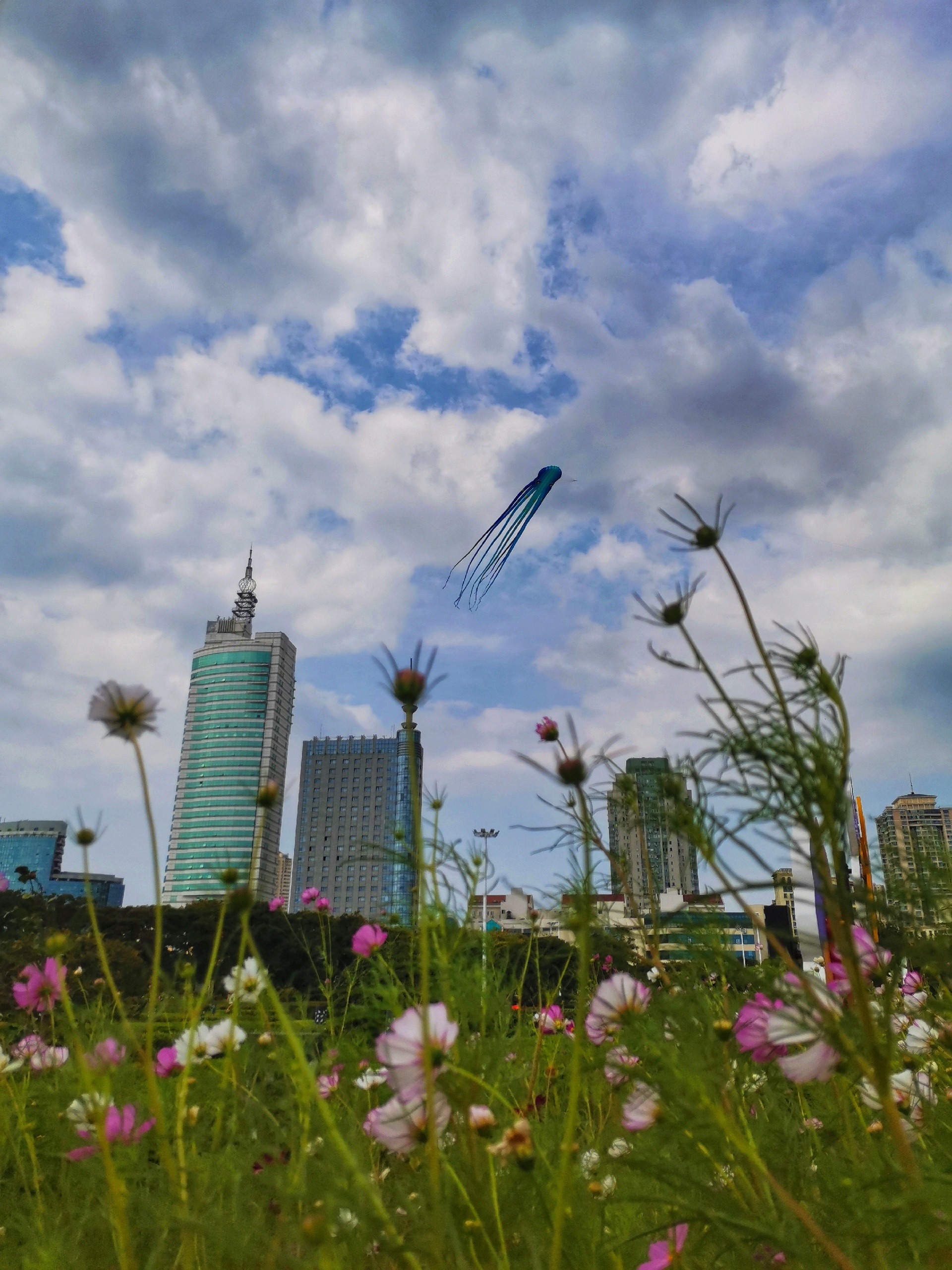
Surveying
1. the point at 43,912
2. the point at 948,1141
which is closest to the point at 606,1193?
the point at 948,1141

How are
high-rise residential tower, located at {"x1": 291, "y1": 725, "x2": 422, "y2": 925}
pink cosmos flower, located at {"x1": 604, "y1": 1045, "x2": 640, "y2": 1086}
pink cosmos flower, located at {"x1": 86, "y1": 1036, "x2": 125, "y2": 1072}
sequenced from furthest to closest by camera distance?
high-rise residential tower, located at {"x1": 291, "y1": 725, "x2": 422, "y2": 925} → pink cosmos flower, located at {"x1": 604, "y1": 1045, "x2": 640, "y2": 1086} → pink cosmos flower, located at {"x1": 86, "y1": 1036, "x2": 125, "y2": 1072}

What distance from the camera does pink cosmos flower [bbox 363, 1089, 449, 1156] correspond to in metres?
0.76

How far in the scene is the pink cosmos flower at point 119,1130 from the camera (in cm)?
95

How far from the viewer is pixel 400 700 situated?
642 mm

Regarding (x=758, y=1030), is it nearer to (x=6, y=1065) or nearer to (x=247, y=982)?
(x=247, y=982)

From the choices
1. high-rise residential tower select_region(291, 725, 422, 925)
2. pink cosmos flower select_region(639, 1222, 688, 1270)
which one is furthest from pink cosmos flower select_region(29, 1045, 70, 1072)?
high-rise residential tower select_region(291, 725, 422, 925)

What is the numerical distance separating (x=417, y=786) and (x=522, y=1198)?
717mm

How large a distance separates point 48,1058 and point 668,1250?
1.39m

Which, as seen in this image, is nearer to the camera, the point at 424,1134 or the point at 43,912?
the point at 424,1134

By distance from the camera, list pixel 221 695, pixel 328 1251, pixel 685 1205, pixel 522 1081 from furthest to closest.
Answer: pixel 221 695
pixel 522 1081
pixel 685 1205
pixel 328 1251

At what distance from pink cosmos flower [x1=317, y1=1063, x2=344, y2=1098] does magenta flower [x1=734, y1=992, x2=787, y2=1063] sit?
502mm

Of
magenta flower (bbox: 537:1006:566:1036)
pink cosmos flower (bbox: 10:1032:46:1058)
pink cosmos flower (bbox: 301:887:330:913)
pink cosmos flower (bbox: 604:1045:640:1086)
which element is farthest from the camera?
pink cosmos flower (bbox: 301:887:330:913)

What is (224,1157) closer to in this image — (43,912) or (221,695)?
(43,912)

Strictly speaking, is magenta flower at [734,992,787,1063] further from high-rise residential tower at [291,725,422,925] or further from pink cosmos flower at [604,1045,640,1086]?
high-rise residential tower at [291,725,422,925]
